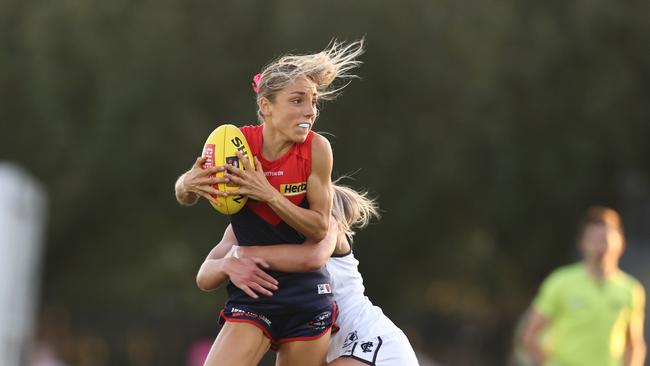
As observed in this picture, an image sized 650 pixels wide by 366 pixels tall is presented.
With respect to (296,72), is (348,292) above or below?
below

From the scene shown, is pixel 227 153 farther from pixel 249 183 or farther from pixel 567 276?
pixel 567 276

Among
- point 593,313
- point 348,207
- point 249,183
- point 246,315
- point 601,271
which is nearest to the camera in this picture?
point 249,183

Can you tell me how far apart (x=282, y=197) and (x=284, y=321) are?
61 cm

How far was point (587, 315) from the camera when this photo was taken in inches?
403

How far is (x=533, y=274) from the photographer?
81.0 ft

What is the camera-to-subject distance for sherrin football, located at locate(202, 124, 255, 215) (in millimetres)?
5711

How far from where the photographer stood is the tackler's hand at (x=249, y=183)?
5664mm

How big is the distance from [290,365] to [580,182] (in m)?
17.9

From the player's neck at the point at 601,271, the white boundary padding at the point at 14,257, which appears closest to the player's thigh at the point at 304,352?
the player's neck at the point at 601,271

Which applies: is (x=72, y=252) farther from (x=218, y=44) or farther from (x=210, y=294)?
(x=218, y=44)

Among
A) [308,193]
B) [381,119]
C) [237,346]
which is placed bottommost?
[237,346]

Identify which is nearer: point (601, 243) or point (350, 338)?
point (350, 338)

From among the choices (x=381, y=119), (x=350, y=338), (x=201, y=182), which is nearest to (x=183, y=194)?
(x=201, y=182)

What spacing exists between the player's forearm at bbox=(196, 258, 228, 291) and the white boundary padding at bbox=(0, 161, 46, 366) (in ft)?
25.9
